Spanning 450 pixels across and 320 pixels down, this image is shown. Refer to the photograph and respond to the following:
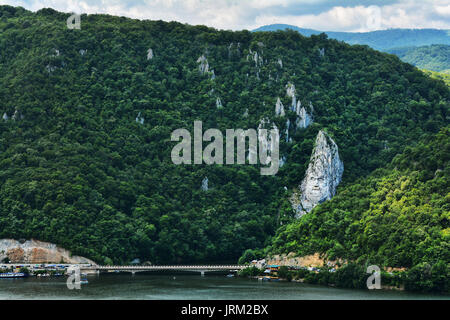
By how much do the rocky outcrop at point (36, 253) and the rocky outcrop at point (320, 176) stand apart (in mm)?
44055

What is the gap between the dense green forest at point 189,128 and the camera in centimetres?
13588

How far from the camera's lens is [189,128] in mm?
173125

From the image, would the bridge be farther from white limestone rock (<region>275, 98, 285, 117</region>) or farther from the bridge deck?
white limestone rock (<region>275, 98, 285, 117</region>)

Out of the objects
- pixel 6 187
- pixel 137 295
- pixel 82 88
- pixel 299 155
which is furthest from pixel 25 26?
pixel 137 295

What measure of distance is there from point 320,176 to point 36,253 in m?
54.7

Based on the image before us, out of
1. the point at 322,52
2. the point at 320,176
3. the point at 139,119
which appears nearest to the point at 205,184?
the point at 139,119

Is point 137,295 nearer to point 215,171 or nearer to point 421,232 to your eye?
point 421,232

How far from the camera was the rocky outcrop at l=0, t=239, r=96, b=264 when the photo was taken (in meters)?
133

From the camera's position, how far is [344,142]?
169375mm

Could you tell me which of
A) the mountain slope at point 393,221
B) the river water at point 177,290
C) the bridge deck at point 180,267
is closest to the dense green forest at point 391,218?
the mountain slope at point 393,221

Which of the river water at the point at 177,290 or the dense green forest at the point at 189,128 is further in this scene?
the dense green forest at the point at 189,128

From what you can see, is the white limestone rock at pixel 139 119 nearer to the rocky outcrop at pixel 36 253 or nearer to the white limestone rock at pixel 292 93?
the white limestone rock at pixel 292 93

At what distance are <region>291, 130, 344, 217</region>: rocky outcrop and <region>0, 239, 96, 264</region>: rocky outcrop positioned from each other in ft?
145

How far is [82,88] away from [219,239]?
48.0 m
